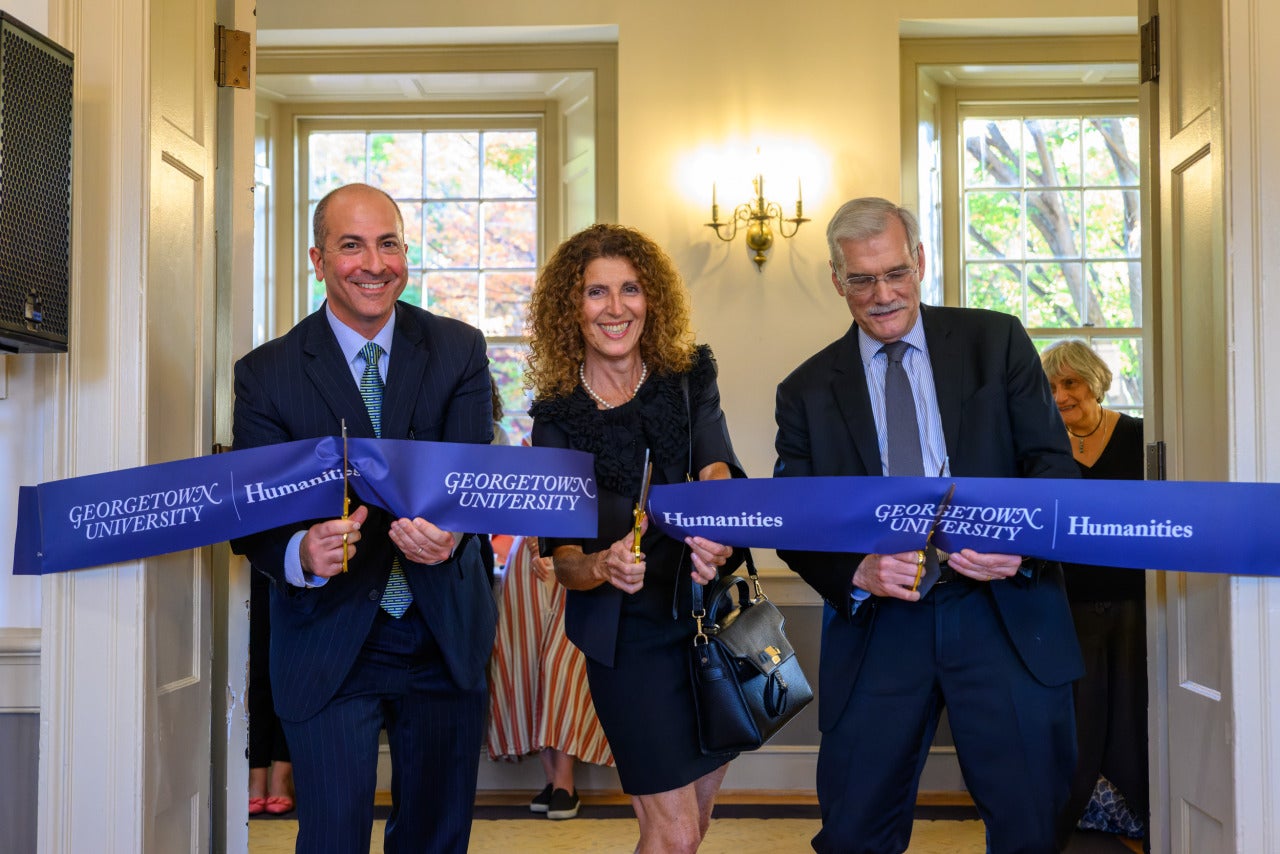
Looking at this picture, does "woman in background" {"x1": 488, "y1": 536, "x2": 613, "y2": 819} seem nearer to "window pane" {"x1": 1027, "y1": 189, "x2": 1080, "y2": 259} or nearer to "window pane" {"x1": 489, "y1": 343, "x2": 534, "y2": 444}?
"window pane" {"x1": 489, "y1": 343, "x2": 534, "y2": 444}

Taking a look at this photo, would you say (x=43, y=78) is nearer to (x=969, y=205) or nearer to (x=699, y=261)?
(x=699, y=261)

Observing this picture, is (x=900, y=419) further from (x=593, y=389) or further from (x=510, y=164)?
(x=510, y=164)

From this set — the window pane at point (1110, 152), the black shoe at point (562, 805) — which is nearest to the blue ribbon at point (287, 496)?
the black shoe at point (562, 805)

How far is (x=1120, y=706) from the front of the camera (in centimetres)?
478

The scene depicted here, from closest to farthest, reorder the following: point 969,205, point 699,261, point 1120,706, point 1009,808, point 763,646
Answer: point 1009,808 < point 763,646 < point 1120,706 < point 699,261 < point 969,205

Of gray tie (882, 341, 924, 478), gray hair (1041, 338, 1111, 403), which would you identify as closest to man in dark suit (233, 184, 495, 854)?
gray tie (882, 341, 924, 478)

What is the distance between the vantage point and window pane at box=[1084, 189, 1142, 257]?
6660 millimetres

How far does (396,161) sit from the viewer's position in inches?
273

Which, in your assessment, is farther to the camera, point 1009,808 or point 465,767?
point 465,767

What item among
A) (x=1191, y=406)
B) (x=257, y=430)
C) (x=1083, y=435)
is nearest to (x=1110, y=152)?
(x=1083, y=435)

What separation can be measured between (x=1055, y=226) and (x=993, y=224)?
0.33 metres

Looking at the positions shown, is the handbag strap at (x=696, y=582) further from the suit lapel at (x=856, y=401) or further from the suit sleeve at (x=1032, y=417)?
the suit sleeve at (x=1032, y=417)

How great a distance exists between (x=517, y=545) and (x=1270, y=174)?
3.58 meters

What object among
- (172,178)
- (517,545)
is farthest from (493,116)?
(172,178)
